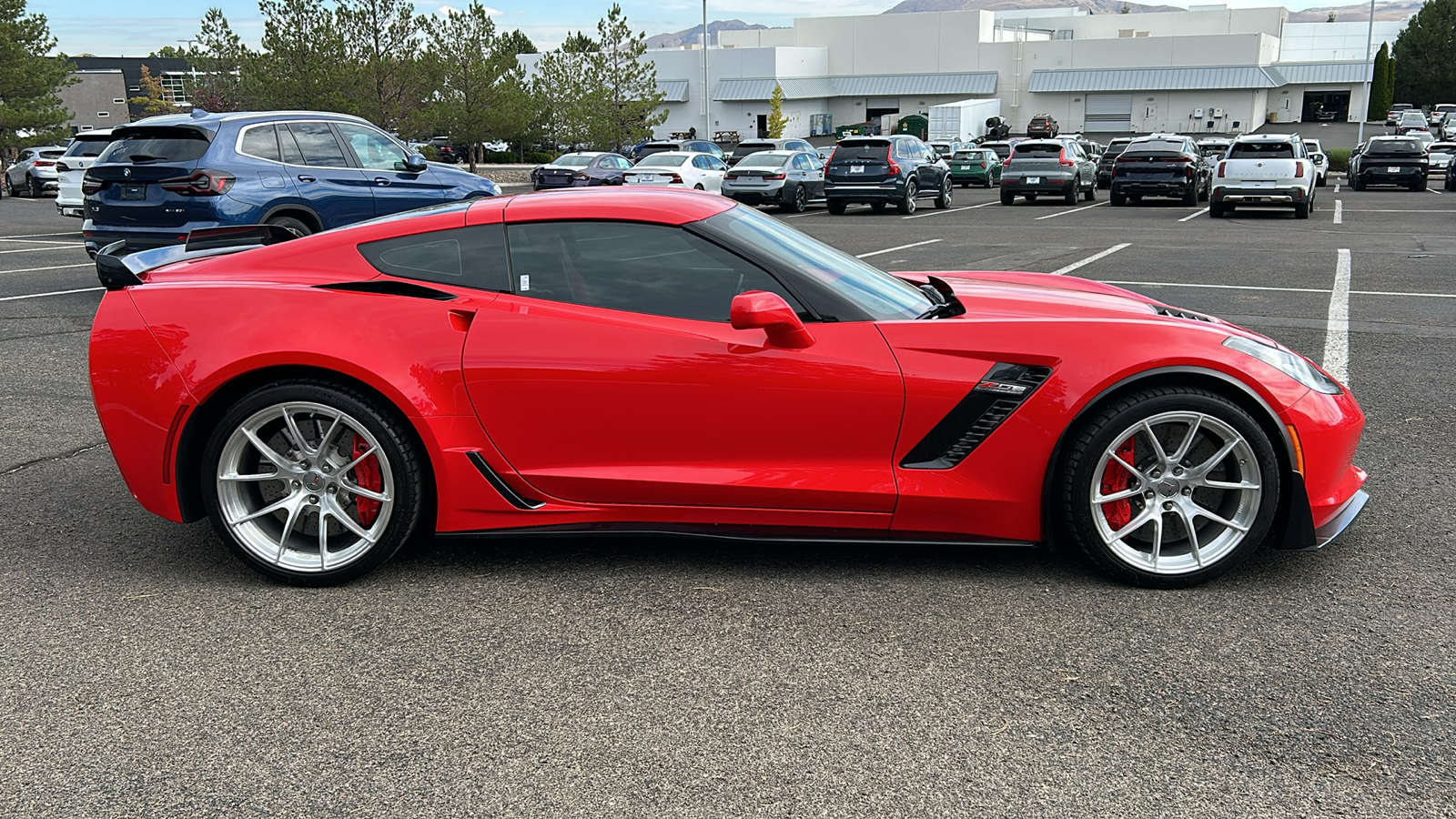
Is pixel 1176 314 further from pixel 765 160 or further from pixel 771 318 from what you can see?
pixel 765 160

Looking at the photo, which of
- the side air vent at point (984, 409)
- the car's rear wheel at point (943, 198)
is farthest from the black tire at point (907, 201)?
the side air vent at point (984, 409)

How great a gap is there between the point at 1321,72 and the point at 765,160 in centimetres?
6555

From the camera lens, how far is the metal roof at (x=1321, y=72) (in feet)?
248

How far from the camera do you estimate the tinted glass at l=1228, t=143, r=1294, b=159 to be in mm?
22000

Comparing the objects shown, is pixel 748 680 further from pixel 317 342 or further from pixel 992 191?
pixel 992 191

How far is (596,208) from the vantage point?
13.4ft

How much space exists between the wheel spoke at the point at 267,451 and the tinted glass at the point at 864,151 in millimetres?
22110

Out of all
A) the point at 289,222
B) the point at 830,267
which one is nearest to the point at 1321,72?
the point at 289,222

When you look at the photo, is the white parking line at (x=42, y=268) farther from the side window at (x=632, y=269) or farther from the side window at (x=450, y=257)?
the side window at (x=632, y=269)

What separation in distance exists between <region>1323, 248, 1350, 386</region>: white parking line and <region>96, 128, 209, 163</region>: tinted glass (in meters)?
9.46

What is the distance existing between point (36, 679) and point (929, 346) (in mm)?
2869

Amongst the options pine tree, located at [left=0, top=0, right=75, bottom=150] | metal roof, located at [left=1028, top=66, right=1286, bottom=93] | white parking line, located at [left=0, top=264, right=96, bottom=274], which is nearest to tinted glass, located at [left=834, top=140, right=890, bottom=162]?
white parking line, located at [left=0, top=264, right=96, bottom=274]

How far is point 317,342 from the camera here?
154 inches

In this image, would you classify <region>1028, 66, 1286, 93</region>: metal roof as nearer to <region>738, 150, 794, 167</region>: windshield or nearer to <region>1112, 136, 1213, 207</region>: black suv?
<region>1112, 136, 1213, 207</region>: black suv
